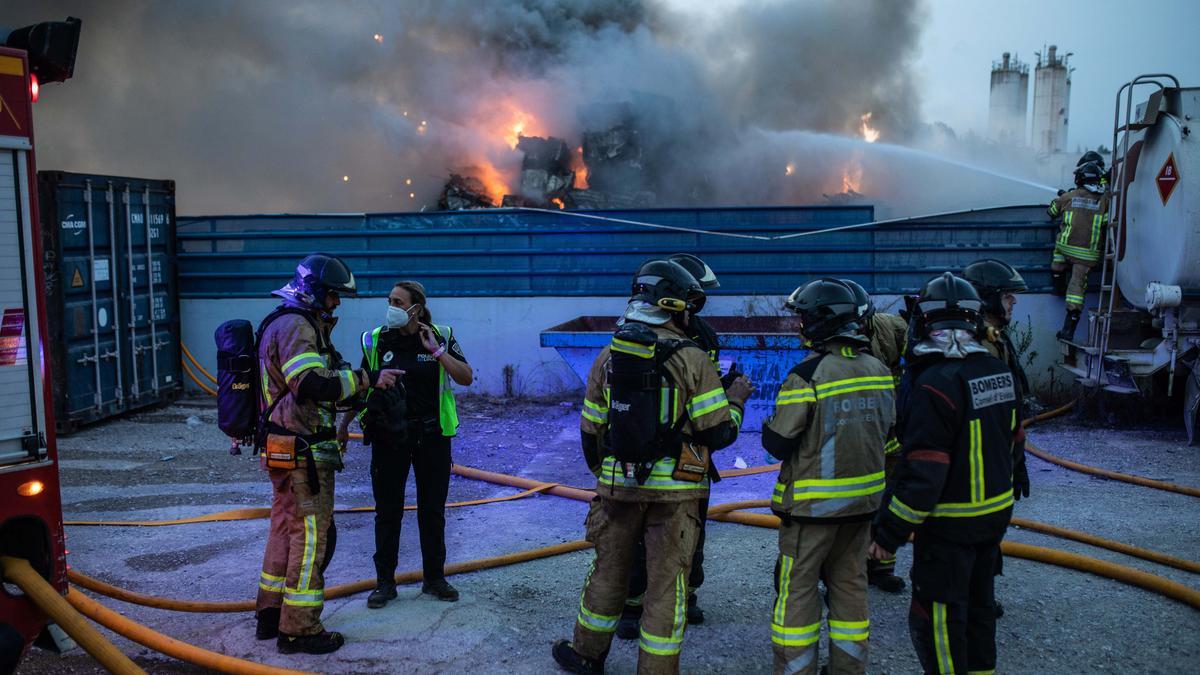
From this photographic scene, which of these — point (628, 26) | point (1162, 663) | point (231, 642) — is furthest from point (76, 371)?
point (628, 26)

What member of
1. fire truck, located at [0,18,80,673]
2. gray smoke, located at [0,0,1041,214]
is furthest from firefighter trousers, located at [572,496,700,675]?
gray smoke, located at [0,0,1041,214]

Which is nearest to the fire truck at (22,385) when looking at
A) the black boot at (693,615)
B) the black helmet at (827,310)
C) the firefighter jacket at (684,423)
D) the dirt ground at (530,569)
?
the dirt ground at (530,569)

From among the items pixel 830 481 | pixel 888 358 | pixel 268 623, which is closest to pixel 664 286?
pixel 830 481

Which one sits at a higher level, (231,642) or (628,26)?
(628,26)

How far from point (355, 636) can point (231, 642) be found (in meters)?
0.57

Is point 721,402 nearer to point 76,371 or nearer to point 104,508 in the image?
point 104,508

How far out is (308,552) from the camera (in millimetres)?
4016

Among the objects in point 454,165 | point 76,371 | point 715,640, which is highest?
point 454,165

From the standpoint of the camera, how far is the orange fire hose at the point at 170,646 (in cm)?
353

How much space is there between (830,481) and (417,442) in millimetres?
2177

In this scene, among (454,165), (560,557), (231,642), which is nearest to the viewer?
(231,642)

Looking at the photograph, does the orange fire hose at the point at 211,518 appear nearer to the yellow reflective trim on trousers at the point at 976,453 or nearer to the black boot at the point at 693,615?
the black boot at the point at 693,615

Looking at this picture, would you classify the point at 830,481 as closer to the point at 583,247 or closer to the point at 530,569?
the point at 530,569

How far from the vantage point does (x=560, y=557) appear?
5.23 meters
